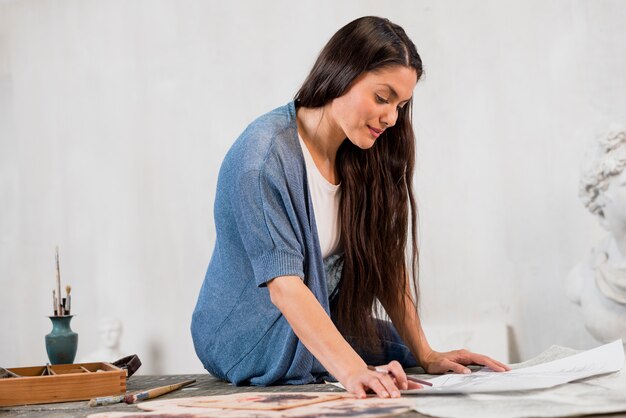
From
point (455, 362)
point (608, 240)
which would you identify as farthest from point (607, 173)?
point (455, 362)

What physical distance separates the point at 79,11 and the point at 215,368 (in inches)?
97.8

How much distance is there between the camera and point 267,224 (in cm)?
Result: 162

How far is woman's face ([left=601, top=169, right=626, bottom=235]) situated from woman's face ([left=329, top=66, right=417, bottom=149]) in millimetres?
1058

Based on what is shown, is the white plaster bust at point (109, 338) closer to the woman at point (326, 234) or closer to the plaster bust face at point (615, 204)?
the woman at point (326, 234)

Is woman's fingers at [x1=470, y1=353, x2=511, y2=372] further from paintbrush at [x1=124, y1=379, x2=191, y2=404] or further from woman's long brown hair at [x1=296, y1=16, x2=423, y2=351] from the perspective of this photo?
paintbrush at [x1=124, y1=379, x2=191, y2=404]

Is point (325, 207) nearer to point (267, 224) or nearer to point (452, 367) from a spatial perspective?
point (267, 224)

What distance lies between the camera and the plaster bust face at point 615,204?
8.13ft

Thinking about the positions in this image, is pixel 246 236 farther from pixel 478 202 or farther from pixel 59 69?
pixel 59 69

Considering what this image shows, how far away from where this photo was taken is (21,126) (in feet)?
13.0

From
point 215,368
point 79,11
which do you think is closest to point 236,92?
point 79,11

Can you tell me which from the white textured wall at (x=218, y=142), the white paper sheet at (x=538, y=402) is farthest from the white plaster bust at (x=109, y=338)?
the white paper sheet at (x=538, y=402)

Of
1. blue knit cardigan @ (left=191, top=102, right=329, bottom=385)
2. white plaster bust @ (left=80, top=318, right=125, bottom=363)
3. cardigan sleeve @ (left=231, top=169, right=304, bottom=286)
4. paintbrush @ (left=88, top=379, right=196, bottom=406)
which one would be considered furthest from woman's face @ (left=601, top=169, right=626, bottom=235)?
white plaster bust @ (left=80, top=318, right=125, bottom=363)

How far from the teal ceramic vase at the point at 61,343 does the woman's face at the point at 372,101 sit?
1.58 meters

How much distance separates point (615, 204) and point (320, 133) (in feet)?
3.80
